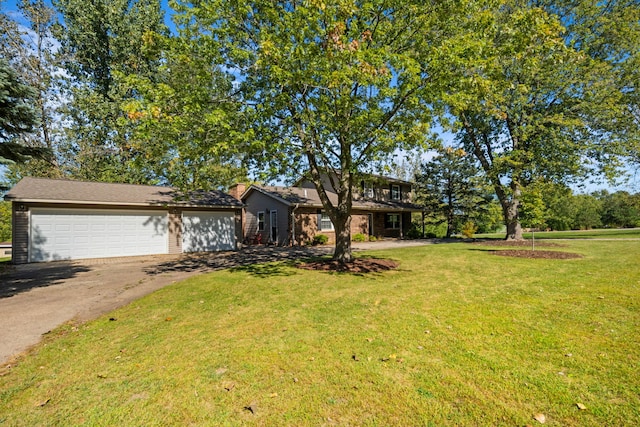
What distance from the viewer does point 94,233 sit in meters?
14.7

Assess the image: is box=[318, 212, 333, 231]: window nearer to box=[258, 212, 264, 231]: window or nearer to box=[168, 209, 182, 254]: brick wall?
box=[258, 212, 264, 231]: window

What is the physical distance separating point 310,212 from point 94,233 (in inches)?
479

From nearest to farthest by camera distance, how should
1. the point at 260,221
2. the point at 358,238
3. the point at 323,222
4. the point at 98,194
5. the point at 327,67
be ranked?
the point at 327,67 → the point at 98,194 → the point at 323,222 → the point at 358,238 → the point at 260,221

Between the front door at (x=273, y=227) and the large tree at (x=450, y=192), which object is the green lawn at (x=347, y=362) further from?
the large tree at (x=450, y=192)

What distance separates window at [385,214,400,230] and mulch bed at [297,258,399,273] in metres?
14.4

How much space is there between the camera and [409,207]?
2608 centimetres

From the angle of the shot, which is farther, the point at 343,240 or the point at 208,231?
the point at 208,231

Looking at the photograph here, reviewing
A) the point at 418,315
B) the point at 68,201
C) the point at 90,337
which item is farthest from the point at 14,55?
the point at 418,315

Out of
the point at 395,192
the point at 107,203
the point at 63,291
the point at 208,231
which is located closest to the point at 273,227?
the point at 208,231

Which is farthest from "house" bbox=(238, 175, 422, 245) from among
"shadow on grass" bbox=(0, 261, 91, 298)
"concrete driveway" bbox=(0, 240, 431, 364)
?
"shadow on grass" bbox=(0, 261, 91, 298)

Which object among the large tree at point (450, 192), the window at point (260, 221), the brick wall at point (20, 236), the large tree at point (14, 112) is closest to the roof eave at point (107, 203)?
the brick wall at point (20, 236)

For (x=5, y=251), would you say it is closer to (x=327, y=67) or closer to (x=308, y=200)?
(x=308, y=200)

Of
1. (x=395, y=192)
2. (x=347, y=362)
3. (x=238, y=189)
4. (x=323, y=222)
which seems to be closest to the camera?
(x=347, y=362)

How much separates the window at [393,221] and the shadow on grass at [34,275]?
20.1 meters
